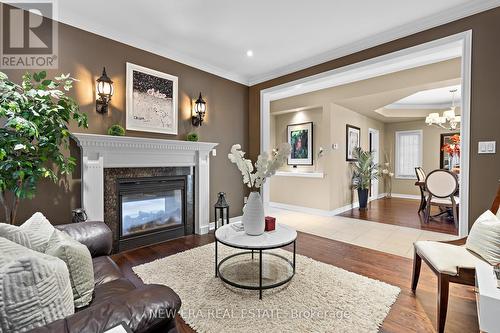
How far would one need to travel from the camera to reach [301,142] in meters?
5.72

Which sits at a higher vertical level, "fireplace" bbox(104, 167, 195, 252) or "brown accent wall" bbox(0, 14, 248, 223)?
"brown accent wall" bbox(0, 14, 248, 223)

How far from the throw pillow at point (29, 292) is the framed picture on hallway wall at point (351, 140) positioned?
5.63 metres

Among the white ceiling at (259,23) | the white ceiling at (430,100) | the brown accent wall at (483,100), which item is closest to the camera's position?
the brown accent wall at (483,100)

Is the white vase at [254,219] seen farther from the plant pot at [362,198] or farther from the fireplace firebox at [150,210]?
the plant pot at [362,198]

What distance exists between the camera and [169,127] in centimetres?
348

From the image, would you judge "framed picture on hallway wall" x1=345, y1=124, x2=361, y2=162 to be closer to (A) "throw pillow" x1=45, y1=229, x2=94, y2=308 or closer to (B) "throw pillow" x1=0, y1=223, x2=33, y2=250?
(A) "throw pillow" x1=45, y1=229, x2=94, y2=308

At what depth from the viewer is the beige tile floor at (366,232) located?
10.8 feet

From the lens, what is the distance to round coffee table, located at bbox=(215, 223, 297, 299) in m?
1.96

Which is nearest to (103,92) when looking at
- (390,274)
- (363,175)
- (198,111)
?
(198,111)

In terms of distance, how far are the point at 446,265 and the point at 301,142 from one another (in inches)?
167

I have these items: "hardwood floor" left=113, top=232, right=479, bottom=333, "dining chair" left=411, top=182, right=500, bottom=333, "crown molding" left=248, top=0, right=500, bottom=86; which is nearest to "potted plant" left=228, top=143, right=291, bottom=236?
"hardwood floor" left=113, top=232, right=479, bottom=333

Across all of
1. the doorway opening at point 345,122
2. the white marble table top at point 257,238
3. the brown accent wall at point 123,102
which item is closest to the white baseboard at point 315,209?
the doorway opening at point 345,122

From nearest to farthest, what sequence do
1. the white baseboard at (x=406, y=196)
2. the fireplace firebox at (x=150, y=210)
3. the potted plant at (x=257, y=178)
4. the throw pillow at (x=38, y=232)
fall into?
the throw pillow at (x=38, y=232) < the potted plant at (x=257, y=178) < the fireplace firebox at (x=150, y=210) < the white baseboard at (x=406, y=196)

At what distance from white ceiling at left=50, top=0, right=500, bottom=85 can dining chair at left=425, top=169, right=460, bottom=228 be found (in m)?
2.67
